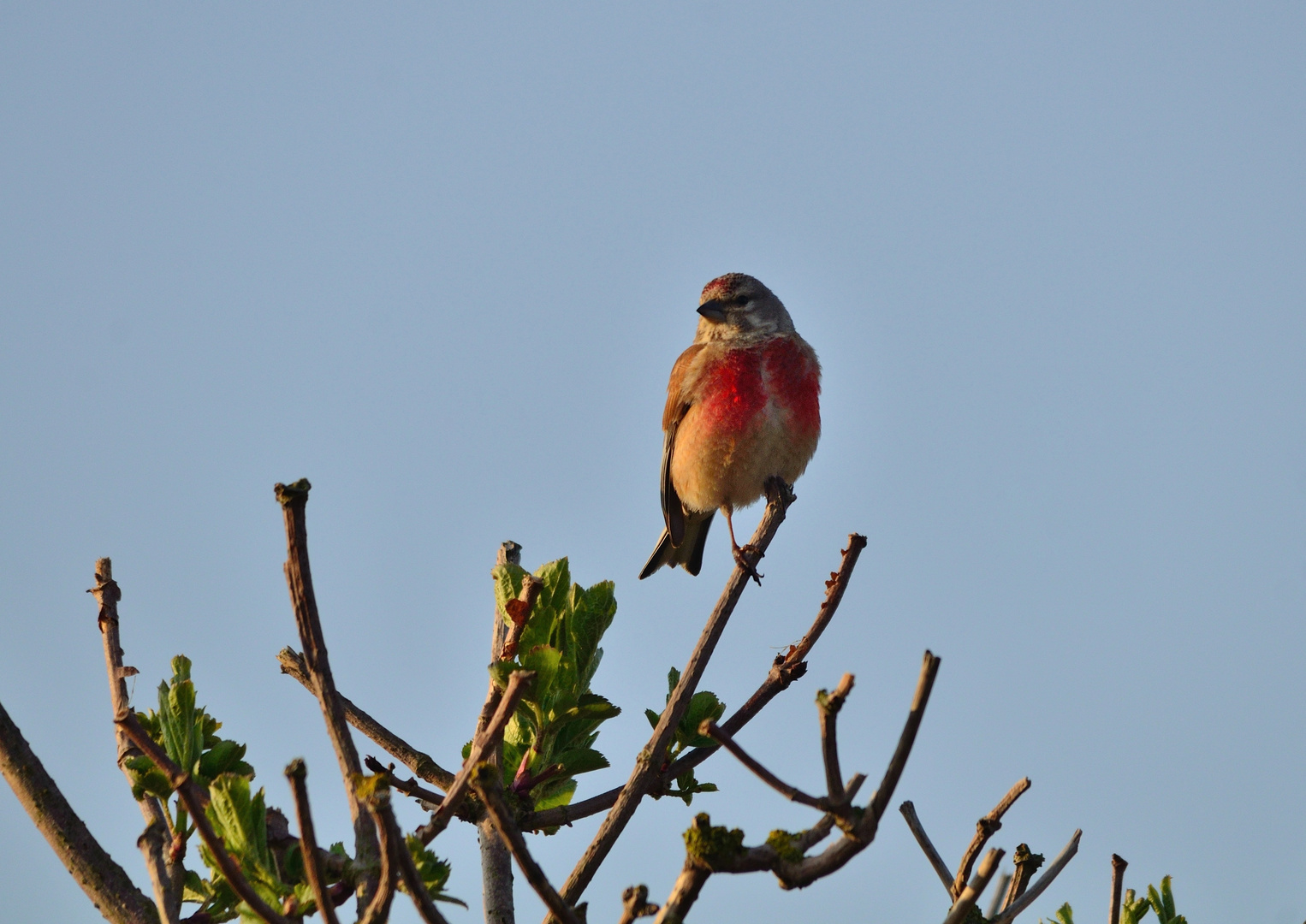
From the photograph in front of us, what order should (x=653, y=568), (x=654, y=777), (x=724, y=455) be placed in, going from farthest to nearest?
(x=653, y=568)
(x=724, y=455)
(x=654, y=777)

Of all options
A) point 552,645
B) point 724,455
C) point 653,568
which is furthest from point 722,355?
point 552,645

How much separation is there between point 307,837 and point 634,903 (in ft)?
1.59

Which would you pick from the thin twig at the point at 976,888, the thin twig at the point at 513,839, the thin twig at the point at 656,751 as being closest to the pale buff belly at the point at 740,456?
the thin twig at the point at 656,751

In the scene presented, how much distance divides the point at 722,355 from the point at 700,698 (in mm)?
3645

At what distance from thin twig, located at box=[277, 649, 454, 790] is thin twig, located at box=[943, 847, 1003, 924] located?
59.2 inches

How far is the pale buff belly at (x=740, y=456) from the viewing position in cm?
608

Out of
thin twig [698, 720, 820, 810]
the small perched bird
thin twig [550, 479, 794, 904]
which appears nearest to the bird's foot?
thin twig [550, 479, 794, 904]

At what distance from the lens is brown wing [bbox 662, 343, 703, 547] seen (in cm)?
653

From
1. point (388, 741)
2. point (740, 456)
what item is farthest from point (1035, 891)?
point (740, 456)

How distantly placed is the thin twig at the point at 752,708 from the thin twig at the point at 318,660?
95 centimetres

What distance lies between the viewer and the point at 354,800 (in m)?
2.02

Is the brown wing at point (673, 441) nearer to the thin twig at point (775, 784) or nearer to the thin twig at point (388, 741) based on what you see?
the thin twig at point (388, 741)

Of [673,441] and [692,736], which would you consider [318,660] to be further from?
[673,441]

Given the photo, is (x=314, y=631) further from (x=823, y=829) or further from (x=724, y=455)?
(x=724, y=455)
